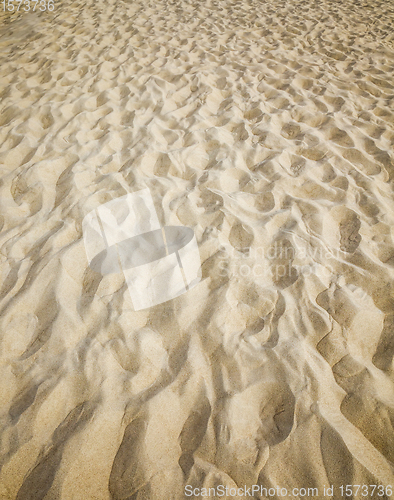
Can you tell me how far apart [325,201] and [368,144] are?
3.16 ft

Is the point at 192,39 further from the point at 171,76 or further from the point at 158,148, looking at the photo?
the point at 158,148

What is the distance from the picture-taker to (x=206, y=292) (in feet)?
5.33

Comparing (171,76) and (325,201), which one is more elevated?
(171,76)

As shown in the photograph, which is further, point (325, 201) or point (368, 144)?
point (368, 144)

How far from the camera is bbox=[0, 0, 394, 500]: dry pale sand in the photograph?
113 cm

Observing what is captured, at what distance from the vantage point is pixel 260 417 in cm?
124

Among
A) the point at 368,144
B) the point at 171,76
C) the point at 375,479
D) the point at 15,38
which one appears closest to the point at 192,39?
the point at 171,76

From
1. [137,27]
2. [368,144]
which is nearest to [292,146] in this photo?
[368,144]

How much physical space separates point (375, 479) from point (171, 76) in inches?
155

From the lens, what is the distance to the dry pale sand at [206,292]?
44.6 inches

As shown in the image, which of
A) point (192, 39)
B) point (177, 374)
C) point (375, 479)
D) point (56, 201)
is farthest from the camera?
point (192, 39)

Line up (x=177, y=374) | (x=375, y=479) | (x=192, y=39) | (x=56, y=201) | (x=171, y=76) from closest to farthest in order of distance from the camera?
(x=375, y=479) < (x=177, y=374) < (x=56, y=201) < (x=171, y=76) < (x=192, y=39)

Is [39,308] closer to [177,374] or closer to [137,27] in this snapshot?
[177,374]

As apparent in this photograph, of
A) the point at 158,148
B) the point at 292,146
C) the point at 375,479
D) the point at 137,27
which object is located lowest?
the point at 375,479
